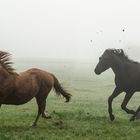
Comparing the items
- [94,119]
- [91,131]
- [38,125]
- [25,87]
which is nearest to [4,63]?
[25,87]

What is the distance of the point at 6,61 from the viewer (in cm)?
1287

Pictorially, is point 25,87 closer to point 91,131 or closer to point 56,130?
point 56,130

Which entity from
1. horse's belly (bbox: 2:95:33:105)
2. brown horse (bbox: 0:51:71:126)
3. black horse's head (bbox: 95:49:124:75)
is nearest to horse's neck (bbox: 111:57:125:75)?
black horse's head (bbox: 95:49:124:75)

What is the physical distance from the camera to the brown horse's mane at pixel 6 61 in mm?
12710

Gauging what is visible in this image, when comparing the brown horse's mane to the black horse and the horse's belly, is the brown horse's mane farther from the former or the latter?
the black horse

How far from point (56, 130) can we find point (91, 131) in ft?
3.49

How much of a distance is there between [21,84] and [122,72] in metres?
4.44

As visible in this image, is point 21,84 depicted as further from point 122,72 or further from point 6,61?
Answer: point 122,72

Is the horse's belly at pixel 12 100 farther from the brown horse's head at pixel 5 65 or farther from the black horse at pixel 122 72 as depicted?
the black horse at pixel 122 72

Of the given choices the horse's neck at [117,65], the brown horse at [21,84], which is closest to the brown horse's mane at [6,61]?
the brown horse at [21,84]

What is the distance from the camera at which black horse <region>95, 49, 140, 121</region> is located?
1559 centimetres

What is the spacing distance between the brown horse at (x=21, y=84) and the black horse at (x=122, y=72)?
8.38 ft

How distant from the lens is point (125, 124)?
47.3 ft

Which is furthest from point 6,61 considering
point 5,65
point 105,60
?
point 105,60
